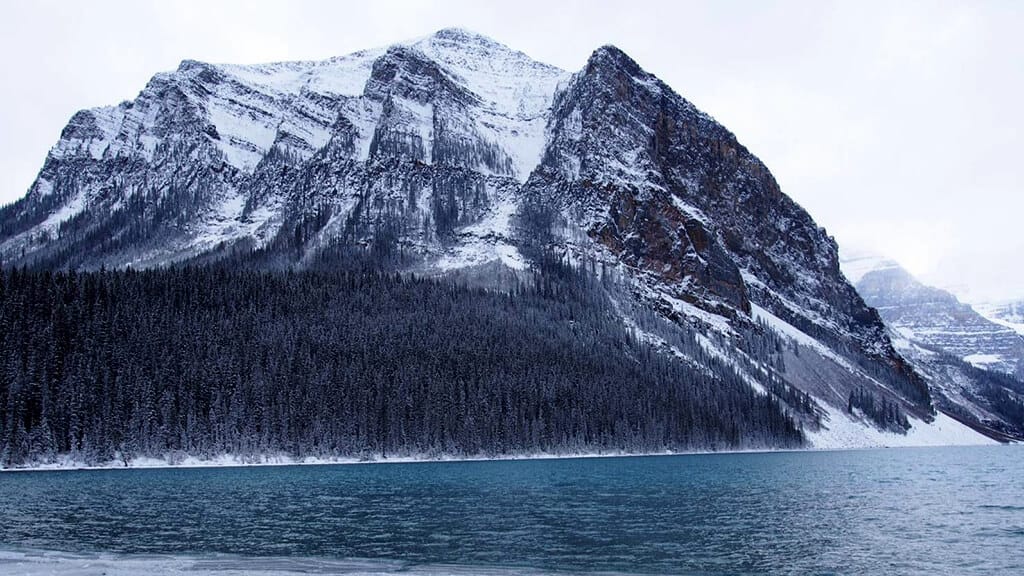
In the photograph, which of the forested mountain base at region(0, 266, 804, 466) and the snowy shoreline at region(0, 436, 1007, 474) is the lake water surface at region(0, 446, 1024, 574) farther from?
the forested mountain base at region(0, 266, 804, 466)

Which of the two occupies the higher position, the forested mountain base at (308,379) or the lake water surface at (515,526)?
the forested mountain base at (308,379)

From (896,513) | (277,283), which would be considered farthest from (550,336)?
(896,513)

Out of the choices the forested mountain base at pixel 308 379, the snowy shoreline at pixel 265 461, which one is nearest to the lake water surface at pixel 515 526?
the snowy shoreline at pixel 265 461

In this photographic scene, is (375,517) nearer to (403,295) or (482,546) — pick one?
(482,546)

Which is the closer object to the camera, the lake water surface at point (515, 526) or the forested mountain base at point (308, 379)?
the lake water surface at point (515, 526)

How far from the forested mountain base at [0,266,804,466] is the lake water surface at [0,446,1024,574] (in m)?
30.1

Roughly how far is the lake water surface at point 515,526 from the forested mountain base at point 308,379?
1187 inches

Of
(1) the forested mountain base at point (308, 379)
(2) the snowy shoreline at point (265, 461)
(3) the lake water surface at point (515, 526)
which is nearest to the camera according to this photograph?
(3) the lake water surface at point (515, 526)

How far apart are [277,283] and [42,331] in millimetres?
63649

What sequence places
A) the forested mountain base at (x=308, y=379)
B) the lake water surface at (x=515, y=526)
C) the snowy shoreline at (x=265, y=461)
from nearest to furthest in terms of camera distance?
the lake water surface at (x=515, y=526), the snowy shoreline at (x=265, y=461), the forested mountain base at (x=308, y=379)

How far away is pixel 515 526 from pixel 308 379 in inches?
3791

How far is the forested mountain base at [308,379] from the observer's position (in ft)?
376

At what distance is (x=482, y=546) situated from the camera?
4088 cm

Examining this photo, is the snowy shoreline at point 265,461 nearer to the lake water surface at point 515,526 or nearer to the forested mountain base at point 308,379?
the forested mountain base at point 308,379
